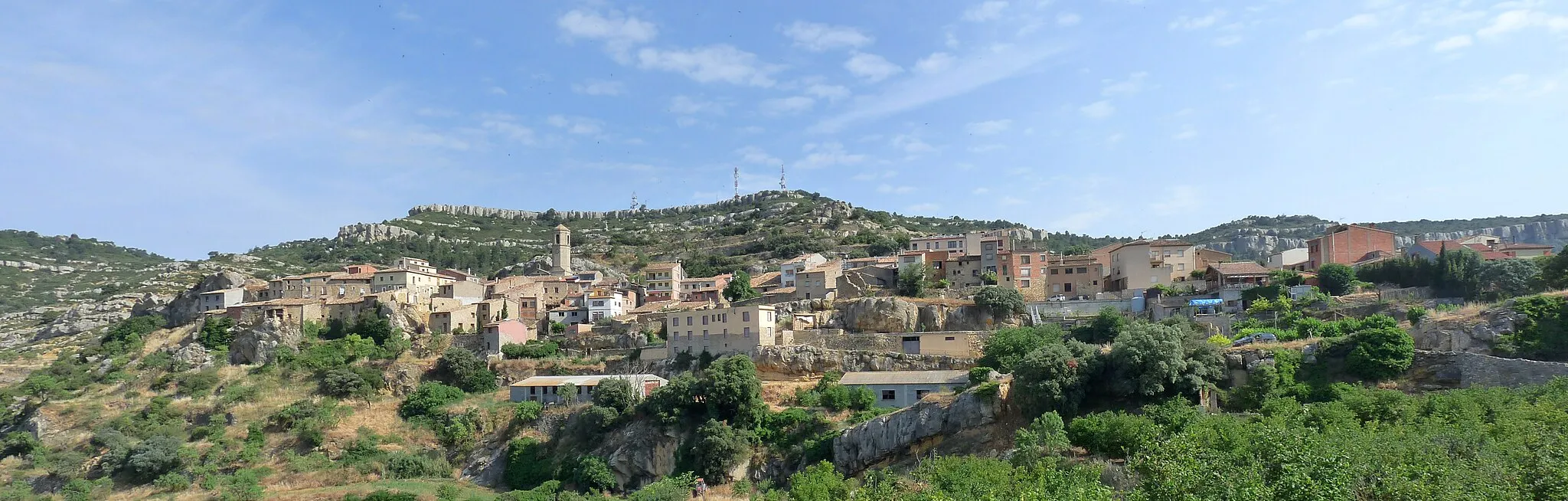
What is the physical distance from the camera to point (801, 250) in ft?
277

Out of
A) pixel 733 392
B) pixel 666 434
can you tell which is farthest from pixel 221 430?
pixel 733 392

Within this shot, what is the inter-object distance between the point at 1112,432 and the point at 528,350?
31976 millimetres

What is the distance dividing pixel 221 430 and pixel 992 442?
35185 millimetres

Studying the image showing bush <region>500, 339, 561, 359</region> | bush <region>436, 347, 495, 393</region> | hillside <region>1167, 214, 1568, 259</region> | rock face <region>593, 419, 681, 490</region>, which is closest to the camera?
rock face <region>593, 419, 681, 490</region>

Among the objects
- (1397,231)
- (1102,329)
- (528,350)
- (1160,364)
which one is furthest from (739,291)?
(1397,231)

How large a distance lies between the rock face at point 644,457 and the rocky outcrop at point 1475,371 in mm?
26640

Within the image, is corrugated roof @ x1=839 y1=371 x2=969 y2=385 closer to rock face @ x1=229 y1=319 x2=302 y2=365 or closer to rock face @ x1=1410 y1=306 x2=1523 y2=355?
rock face @ x1=1410 y1=306 x2=1523 y2=355

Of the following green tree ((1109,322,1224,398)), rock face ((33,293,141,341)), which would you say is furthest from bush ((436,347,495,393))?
rock face ((33,293,141,341))

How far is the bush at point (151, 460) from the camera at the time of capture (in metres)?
39.6

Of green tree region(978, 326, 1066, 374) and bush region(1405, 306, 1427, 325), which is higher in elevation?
bush region(1405, 306, 1427, 325)

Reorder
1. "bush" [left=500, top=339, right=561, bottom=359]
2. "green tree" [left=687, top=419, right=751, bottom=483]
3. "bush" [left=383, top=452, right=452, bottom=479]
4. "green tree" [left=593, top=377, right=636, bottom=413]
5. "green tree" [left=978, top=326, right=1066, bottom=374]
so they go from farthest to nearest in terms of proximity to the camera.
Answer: "bush" [left=500, top=339, right=561, bottom=359] < "green tree" [left=593, top=377, right=636, bottom=413] < "bush" [left=383, top=452, right=452, bottom=479] < "green tree" [left=978, top=326, right=1066, bottom=374] < "green tree" [left=687, top=419, right=751, bottom=483]

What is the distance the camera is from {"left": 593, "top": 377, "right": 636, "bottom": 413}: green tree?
4022 cm

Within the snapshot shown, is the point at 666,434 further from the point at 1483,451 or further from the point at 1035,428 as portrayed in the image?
the point at 1483,451

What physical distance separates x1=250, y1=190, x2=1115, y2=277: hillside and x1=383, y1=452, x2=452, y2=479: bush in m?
37.8
